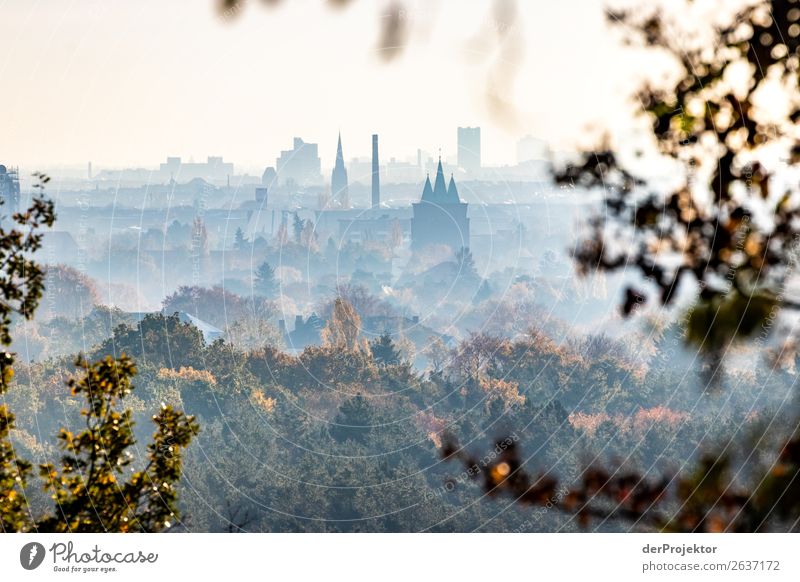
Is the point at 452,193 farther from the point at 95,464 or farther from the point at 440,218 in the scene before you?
the point at 95,464

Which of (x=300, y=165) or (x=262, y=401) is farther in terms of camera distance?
(x=262, y=401)

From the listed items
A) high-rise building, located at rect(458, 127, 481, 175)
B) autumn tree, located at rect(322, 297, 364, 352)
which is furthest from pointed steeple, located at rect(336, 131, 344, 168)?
autumn tree, located at rect(322, 297, 364, 352)

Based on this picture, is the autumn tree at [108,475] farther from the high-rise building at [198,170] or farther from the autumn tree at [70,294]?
Answer: the autumn tree at [70,294]

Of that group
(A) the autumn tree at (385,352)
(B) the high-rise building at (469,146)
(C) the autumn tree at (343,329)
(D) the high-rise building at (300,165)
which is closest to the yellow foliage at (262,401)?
(C) the autumn tree at (343,329)

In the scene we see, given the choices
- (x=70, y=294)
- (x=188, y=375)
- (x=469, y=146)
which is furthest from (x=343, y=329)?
(x=469, y=146)

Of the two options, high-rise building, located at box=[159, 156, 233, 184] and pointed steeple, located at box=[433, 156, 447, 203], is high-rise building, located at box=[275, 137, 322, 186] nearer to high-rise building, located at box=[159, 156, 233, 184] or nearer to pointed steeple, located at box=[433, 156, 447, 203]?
high-rise building, located at box=[159, 156, 233, 184]
